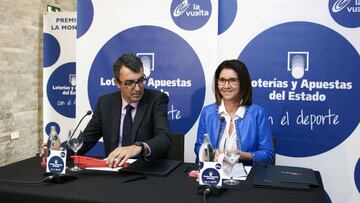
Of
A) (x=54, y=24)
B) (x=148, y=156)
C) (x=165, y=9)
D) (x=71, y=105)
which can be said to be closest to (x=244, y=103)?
(x=148, y=156)

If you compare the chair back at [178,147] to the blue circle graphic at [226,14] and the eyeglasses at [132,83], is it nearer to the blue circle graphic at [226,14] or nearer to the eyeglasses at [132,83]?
the eyeglasses at [132,83]

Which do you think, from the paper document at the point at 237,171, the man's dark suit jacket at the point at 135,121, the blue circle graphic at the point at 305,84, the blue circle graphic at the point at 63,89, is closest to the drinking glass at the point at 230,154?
the paper document at the point at 237,171

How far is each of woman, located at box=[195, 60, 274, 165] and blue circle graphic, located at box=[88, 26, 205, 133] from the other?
2.05 feet

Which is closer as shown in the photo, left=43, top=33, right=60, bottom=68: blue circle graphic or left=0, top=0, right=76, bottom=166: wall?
left=0, top=0, right=76, bottom=166: wall

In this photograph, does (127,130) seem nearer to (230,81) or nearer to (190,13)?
(230,81)

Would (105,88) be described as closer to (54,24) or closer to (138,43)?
(138,43)

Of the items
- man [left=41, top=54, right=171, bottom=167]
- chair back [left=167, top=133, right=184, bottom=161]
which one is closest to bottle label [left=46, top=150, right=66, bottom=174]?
man [left=41, top=54, right=171, bottom=167]

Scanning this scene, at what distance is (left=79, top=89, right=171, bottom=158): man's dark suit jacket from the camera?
2.42 metres

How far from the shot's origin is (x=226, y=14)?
326 centimetres

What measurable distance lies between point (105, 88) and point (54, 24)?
4.54 feet

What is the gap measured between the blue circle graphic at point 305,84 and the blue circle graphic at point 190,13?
0.47 m

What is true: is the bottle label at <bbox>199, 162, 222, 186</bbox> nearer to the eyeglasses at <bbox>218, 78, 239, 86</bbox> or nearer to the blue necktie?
the blue necktie

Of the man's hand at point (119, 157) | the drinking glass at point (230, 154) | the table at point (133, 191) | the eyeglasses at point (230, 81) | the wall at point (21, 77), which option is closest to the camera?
the table at point (133, 191)

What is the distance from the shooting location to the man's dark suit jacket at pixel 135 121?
95.4 inches
